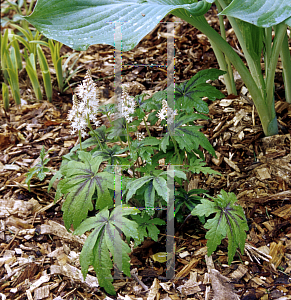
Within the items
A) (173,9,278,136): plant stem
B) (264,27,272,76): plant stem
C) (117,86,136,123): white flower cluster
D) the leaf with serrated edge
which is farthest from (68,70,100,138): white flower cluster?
(264,27,272,76): plant stem

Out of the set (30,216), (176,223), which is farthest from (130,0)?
(30,216)

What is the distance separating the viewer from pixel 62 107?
2576 mm

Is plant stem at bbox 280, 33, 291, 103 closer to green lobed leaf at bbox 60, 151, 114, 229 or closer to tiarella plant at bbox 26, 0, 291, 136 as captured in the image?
tiarella plant at bbox 26, 0, 291, 136

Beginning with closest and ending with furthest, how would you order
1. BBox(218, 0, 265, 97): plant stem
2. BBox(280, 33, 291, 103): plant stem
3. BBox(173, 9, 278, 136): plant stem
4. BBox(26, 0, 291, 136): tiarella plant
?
BBox(26, 0, 291, 136): tiarella plant, BBox(173, 9, 278, 136): plant stem, BBox(218, 0, 265, 97): plant stem, BBox(280, 33, 291, 103): plant stem

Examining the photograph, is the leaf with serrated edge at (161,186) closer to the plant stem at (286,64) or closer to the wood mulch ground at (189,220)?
the wood mulch ground at (189,220)

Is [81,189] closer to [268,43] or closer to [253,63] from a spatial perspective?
[253,63]

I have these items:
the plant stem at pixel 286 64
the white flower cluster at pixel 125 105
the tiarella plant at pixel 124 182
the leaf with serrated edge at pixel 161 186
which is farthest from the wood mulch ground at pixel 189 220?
the white flower cluster at pixel 125 105

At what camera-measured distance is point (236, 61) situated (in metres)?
1.78

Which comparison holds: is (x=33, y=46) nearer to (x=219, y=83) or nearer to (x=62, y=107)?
(x=62, y=107)

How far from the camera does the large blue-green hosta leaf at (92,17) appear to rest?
4.53 ft

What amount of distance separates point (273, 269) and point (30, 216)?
128cm

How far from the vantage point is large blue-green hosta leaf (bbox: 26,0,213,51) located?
1380mm

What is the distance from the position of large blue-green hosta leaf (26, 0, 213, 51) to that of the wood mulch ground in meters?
0.77

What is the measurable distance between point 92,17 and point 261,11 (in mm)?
734
